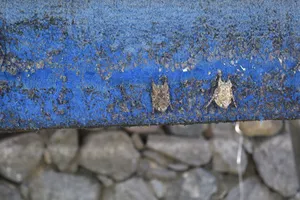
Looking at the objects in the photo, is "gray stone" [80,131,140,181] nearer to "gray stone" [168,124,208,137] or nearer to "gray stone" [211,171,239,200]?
"gray stone" [168,124,208,137]

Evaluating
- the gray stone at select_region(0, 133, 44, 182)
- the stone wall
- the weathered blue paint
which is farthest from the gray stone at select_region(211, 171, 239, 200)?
the weathered blue paint

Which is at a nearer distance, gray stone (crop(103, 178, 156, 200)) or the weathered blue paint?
the weathered blue paint

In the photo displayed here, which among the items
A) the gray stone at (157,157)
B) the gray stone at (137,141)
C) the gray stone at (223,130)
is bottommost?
the gray stone at (157,157)

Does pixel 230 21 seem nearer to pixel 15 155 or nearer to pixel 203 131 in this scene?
pixel 203 131

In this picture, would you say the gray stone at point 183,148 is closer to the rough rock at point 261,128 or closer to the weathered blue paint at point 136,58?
the rough rock at point 261,128

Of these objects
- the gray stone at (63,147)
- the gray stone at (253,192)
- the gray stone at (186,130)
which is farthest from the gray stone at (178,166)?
the gray stone at (63,147)

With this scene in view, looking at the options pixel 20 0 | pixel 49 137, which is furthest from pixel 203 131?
pixel 20 0

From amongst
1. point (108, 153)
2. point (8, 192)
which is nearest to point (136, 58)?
point (108, 153)
